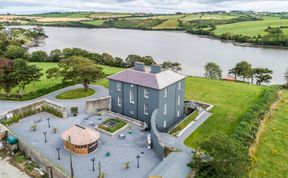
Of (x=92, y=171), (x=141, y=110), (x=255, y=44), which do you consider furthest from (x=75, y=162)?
(x=255, y=44)

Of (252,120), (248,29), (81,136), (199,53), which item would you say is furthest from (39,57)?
(248,29)

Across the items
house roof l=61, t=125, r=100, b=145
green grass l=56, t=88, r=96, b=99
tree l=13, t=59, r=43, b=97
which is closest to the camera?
house roof l=61, t=125, r=100, b=145

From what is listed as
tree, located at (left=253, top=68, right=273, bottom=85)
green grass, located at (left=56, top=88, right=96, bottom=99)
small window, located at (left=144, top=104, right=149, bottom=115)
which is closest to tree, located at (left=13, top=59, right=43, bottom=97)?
green grass, located at (left=56, top=88, right=96, bottom=99)

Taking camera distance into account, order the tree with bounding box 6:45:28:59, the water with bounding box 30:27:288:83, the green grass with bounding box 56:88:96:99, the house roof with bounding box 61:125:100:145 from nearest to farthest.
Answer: the house roof with bounding box 61:125:100:145
the green grass with bounding box 56:88:96:99
the tree with bounding box 6:45:28:59
the water with bounding box 30:27:288:83

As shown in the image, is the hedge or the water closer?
the hedge

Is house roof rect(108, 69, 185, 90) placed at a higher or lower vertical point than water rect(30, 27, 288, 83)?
higher

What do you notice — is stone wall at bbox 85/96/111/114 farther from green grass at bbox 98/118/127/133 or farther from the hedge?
the hedge

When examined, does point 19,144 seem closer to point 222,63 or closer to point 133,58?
point 133,58

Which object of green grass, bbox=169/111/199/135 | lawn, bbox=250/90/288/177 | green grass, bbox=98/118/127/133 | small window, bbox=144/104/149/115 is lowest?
lawn, bbox=250/90/288/177

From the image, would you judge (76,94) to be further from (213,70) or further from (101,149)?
(213,70)
